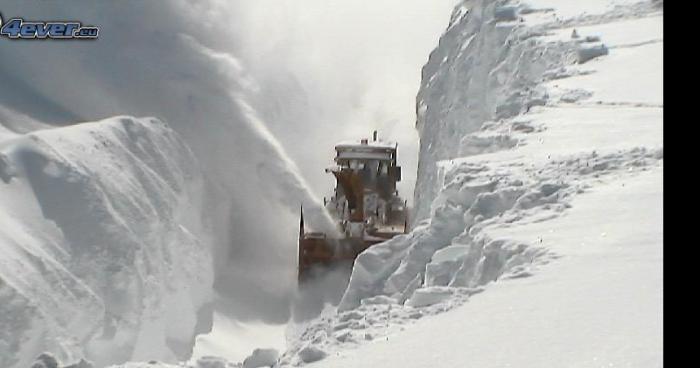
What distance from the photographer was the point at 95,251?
11570 mm

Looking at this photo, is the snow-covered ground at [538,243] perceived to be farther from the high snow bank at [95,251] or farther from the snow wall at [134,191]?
the snow wall at [134,191]

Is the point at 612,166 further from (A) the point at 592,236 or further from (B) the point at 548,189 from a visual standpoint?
(A) the point at 592,236

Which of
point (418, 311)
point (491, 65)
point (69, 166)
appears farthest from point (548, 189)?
point (69, 166)

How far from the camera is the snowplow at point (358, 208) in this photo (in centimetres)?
1295

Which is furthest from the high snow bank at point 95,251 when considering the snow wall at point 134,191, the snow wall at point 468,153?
the snow wall at point 468,153

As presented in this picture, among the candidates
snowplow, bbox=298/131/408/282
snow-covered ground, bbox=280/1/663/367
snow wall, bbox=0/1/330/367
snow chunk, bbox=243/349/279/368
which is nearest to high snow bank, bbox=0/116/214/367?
snow wall, bbox=0/1/330/367

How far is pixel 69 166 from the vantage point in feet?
40.5

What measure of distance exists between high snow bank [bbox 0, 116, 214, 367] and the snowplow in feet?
5.89

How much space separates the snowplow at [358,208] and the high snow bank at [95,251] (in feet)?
5.89

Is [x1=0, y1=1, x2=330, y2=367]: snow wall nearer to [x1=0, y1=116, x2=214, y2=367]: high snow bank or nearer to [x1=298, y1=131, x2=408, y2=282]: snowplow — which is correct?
[x1=0, y1=116, x2=214, y2=367]: high snow bank

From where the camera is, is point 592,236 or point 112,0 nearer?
point 592,236

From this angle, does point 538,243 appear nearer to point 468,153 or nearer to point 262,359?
point 262,359
